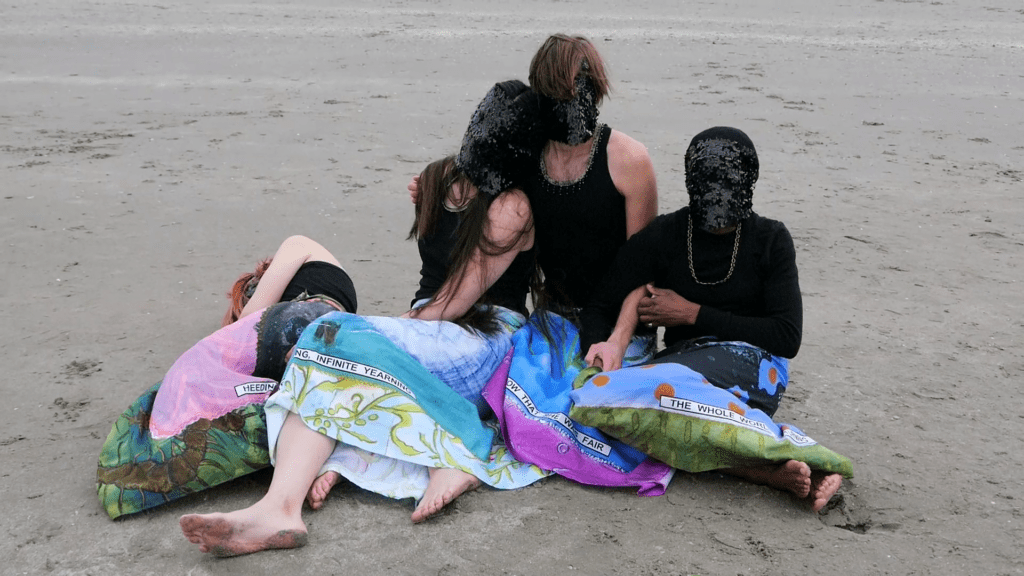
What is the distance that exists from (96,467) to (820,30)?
10.9 meters

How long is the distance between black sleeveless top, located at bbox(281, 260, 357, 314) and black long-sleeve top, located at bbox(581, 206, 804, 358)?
0.99 metres

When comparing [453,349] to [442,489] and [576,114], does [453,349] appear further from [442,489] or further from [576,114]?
[576,114]

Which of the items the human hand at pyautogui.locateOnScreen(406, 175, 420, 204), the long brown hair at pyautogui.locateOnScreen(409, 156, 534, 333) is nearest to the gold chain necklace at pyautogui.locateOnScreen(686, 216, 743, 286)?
the long brown hair at pyautogui.locateOnScreen(409, 156, 534, 333)

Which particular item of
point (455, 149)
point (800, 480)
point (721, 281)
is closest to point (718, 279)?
point (721, 281)

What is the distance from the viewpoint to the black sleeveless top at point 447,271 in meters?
3.76

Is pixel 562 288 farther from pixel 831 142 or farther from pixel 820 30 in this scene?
pixel 820 30

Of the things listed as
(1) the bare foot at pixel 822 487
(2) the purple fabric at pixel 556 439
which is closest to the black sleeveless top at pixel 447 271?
(2) the purple fabric at pixel 556 439

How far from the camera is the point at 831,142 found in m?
8.11

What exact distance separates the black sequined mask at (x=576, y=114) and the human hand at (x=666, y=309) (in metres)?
0.61

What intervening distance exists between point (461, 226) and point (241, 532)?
131cm

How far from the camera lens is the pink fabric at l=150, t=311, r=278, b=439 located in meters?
3.36

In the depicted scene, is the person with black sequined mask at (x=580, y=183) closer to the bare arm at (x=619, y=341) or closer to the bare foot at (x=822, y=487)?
the bare arm at (x=619, y=341)

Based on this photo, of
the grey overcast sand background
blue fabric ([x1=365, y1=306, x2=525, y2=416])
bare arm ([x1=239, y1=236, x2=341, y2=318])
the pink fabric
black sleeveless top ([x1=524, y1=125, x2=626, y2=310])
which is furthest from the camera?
bare arm ([x1=239, y1=236, x2=341, y2=318])

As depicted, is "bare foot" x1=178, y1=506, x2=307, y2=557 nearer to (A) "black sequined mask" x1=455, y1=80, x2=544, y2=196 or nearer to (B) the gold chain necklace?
(A) "black sequined mask" x1=455, y1=80, x2=544, y2=196
